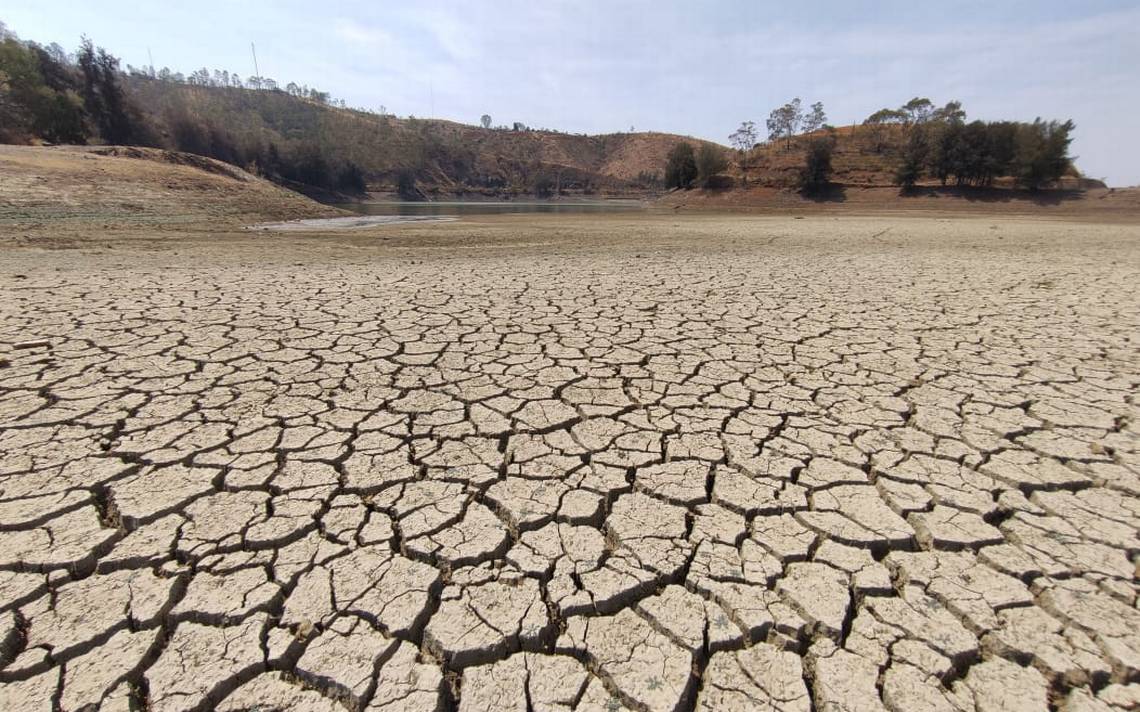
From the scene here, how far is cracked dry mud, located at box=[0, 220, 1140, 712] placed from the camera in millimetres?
1374

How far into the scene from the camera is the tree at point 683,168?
42.5m

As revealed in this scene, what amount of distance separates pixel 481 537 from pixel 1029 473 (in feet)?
8.08

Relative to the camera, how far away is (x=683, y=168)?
4284 centimetres

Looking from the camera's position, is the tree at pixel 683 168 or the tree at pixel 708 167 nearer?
the tree at pixel 708 167

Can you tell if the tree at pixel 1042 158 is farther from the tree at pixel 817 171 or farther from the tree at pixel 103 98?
the tree at pixel 103 98

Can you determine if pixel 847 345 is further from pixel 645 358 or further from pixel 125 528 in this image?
pixel 125 528

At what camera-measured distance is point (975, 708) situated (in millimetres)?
1293

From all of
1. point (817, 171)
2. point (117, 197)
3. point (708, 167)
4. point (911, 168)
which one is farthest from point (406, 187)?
point (117, 197)

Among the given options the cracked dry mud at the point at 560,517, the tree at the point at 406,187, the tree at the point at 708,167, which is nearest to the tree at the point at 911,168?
the tree at the point at 708,167

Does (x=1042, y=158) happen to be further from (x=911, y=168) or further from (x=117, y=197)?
(x=117, y=197)

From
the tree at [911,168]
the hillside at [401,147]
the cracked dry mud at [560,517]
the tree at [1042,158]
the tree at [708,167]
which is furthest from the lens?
the hillside at [401,147]

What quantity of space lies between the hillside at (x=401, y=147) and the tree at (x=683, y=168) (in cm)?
3492

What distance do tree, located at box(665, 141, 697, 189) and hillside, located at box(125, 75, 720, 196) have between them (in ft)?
115

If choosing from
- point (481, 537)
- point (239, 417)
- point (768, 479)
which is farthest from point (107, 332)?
point (768, 479)
